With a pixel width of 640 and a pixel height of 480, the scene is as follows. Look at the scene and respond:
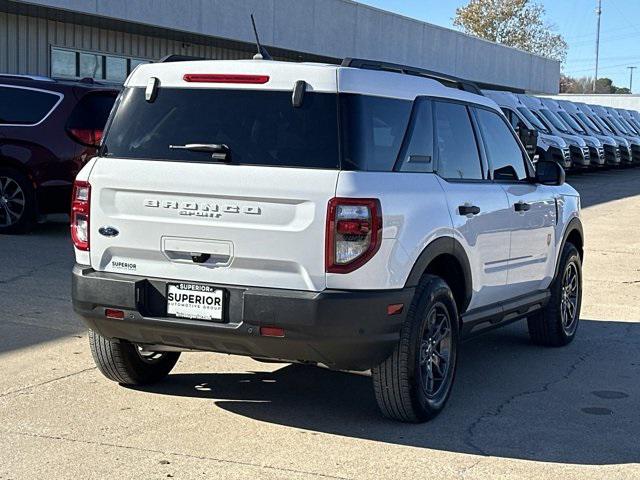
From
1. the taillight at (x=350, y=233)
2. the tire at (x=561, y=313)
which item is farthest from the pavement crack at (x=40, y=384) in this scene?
the tire at (x=561, y=313)

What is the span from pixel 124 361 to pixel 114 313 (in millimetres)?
732

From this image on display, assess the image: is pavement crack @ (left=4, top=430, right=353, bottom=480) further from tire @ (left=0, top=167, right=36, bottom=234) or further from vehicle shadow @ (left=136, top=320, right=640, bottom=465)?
tire @ (left=0, top=167, right=36, bottom=234)

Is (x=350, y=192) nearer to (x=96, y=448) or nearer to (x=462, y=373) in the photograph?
(x=96, y=448)

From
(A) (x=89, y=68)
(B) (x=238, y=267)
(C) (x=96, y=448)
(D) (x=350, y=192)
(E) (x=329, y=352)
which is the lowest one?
(C) (x=96, y=448)

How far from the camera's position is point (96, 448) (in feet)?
17.0

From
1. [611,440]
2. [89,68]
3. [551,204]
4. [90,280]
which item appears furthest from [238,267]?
[89,68]

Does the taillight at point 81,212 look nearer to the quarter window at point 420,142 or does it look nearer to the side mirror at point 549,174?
the quarter window at point 420,142

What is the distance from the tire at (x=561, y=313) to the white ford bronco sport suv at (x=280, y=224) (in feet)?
6.47

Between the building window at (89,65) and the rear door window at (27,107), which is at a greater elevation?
the building window at (89,65)

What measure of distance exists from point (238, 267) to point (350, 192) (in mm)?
700

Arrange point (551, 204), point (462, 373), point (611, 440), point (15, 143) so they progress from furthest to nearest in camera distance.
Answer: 1. point (15, 143)
2. point (551, 204)
3. point (462, 373)
4. point (611, 440)

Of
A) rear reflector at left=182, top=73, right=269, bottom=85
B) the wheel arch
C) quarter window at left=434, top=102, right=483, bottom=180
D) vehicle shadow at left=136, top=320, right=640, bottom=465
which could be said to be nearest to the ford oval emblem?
rear reflector at left=182, top=73, right=269, bottom=85

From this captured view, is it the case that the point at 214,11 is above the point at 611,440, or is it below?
above

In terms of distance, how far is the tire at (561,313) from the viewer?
7.94m
